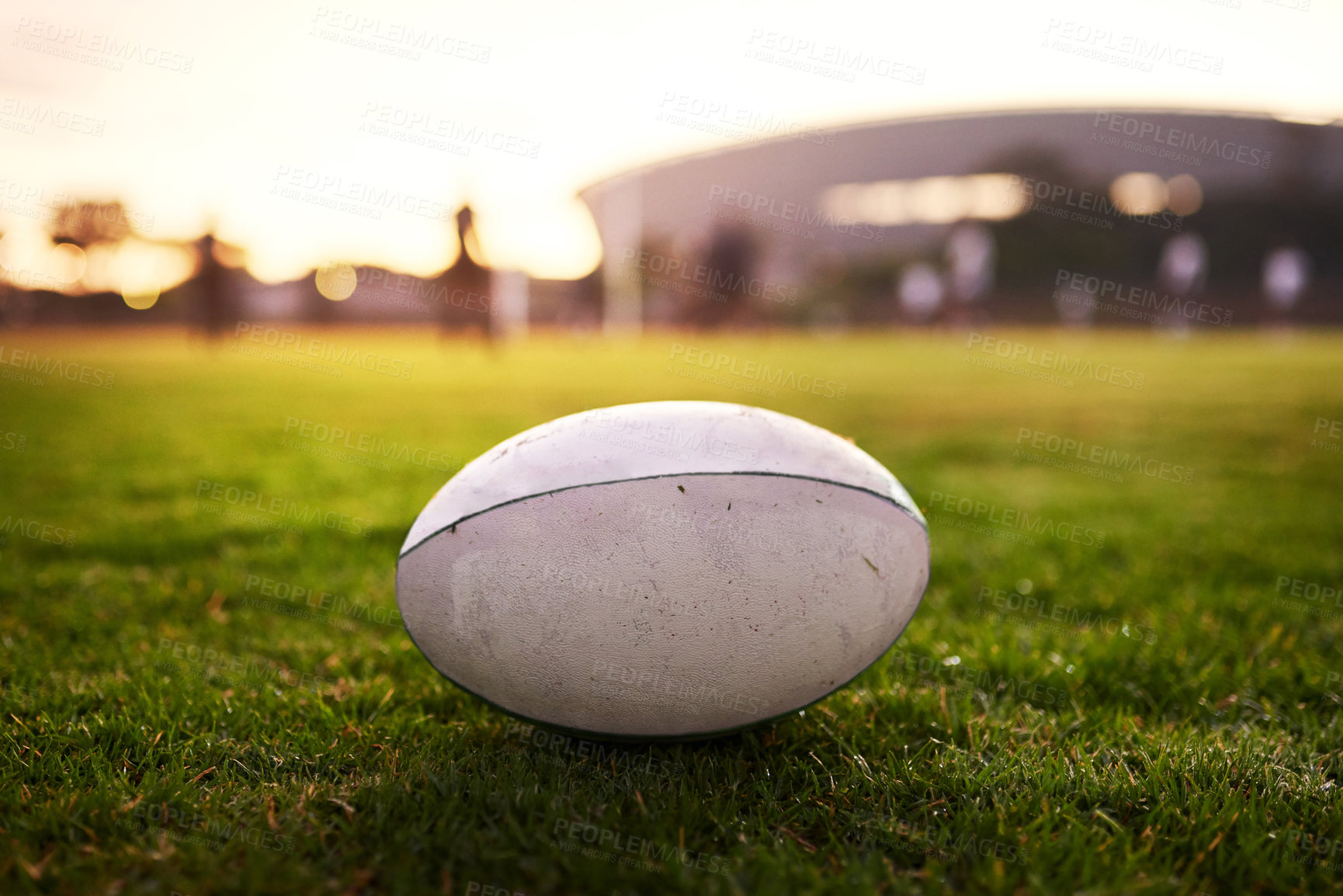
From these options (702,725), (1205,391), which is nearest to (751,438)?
(702,725)

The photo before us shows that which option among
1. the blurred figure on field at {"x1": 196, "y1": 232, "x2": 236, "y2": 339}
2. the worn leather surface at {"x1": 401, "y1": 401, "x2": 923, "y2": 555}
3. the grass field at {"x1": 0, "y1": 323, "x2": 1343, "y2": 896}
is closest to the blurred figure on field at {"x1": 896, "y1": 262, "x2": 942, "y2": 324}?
the blurred figure on field at {"x1": 196, "y1": 232, "x2": 236, "y2": 339}

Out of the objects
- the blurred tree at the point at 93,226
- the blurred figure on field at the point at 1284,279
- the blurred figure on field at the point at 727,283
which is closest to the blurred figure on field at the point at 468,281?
the blurred tree at the point at 93,226

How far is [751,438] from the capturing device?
65.3 inches

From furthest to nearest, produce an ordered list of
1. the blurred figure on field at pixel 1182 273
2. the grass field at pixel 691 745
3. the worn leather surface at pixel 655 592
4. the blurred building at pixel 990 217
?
the blurred building at pixel 990 217 → the blurred figure on field at pixel 1182 273 → the worn leather surface at pixel 655 592 → the grass field at pixel 691 745

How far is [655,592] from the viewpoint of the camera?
5.03 feet

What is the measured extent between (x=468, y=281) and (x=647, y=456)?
18.5m

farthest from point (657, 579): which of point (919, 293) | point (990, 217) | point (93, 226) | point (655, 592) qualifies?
point (990, 217)

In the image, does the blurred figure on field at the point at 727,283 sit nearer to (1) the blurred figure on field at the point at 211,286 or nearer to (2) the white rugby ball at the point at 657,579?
(1) the blurred figure on field at the point at 211,286

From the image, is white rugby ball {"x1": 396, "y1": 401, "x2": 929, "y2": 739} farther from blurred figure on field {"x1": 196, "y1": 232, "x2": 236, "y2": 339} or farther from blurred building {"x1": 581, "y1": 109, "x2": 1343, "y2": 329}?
blurred building {"x1": 581, "y1": 109, "x2": 1343, "y2": 329}

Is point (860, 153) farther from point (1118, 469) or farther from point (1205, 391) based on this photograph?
point (1118, 469)

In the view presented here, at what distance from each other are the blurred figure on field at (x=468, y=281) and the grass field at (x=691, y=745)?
13.5 m

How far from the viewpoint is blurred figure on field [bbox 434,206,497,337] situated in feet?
58.3

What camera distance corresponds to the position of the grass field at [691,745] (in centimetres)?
129

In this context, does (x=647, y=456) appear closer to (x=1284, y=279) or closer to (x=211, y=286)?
(x=211, y=286)
